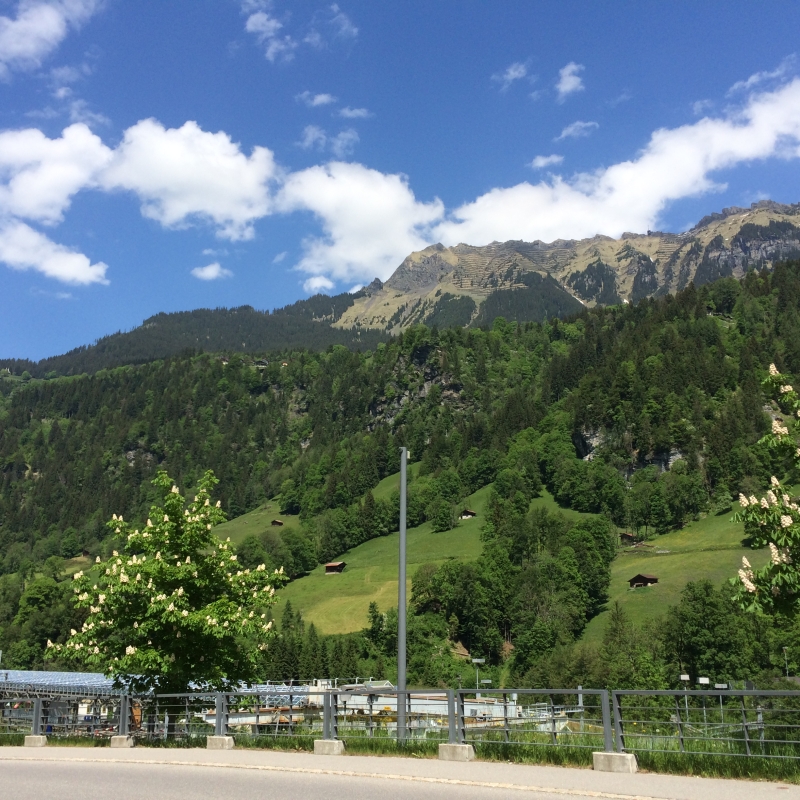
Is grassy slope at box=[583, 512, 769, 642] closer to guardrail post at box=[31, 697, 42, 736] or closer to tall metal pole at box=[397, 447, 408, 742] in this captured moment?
tall metal pole at box=[397, 447, 408, 742]

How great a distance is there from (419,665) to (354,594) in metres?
35.6

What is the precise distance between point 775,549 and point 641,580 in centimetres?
12254

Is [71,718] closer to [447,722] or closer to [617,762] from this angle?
[447,722]

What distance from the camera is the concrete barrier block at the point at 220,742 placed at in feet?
60.1

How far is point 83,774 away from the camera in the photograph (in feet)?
47.4

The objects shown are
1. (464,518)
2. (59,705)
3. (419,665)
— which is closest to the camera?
(59,705)

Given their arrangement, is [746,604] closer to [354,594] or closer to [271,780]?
[271,780]

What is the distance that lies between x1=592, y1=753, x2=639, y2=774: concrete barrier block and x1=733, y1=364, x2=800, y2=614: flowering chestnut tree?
10.7 ft

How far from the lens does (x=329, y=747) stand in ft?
55.0

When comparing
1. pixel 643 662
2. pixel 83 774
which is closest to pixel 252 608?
pixel 83 774

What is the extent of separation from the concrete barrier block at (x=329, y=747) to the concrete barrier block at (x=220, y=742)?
2664 mm

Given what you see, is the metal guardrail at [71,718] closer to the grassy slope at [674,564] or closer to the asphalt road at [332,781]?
the asphalt road at [332,781]

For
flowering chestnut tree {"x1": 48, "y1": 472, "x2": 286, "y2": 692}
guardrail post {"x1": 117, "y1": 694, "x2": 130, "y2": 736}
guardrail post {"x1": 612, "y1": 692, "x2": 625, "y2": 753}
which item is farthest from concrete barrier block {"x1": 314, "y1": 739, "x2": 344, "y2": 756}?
guardrail post {"x1": 117, "y1": 694, "x2": 130, "y2": 736}

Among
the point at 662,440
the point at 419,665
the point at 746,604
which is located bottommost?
the point at 419,665
